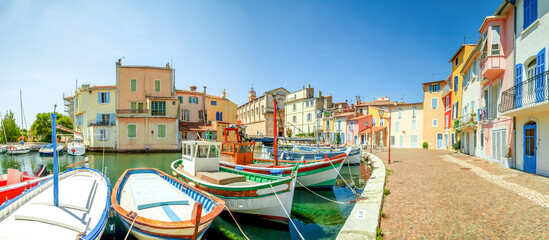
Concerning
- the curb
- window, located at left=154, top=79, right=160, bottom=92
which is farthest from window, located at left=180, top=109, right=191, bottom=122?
the curb

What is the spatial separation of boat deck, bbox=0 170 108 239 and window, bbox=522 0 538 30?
18.4 meters

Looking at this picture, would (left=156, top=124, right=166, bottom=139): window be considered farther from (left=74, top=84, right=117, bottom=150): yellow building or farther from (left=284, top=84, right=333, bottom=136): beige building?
(left=284, top=84, right=333, bottom=136): beige building

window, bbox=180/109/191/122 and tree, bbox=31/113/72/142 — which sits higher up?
window, bbox=180/109/191/122

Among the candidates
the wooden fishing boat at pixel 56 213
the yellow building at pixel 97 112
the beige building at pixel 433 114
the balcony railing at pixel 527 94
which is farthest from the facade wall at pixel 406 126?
the yellow building at pixel 97 112


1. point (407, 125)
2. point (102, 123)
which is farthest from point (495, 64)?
point (102, 123)

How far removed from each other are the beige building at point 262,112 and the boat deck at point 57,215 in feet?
131

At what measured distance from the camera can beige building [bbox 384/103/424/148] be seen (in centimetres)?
3784

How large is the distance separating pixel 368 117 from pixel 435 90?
1000 cm

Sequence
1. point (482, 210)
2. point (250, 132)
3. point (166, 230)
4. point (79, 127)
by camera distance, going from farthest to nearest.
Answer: point (250, 132) < point (79, 127) < point (482, 210) < point (166, 230)

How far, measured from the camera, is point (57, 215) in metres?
5.89

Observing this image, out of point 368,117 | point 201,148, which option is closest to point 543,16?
point 201,148

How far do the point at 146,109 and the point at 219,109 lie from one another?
13.3 m

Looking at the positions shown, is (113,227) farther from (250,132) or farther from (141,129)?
(250,132)

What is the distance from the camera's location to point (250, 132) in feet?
198
